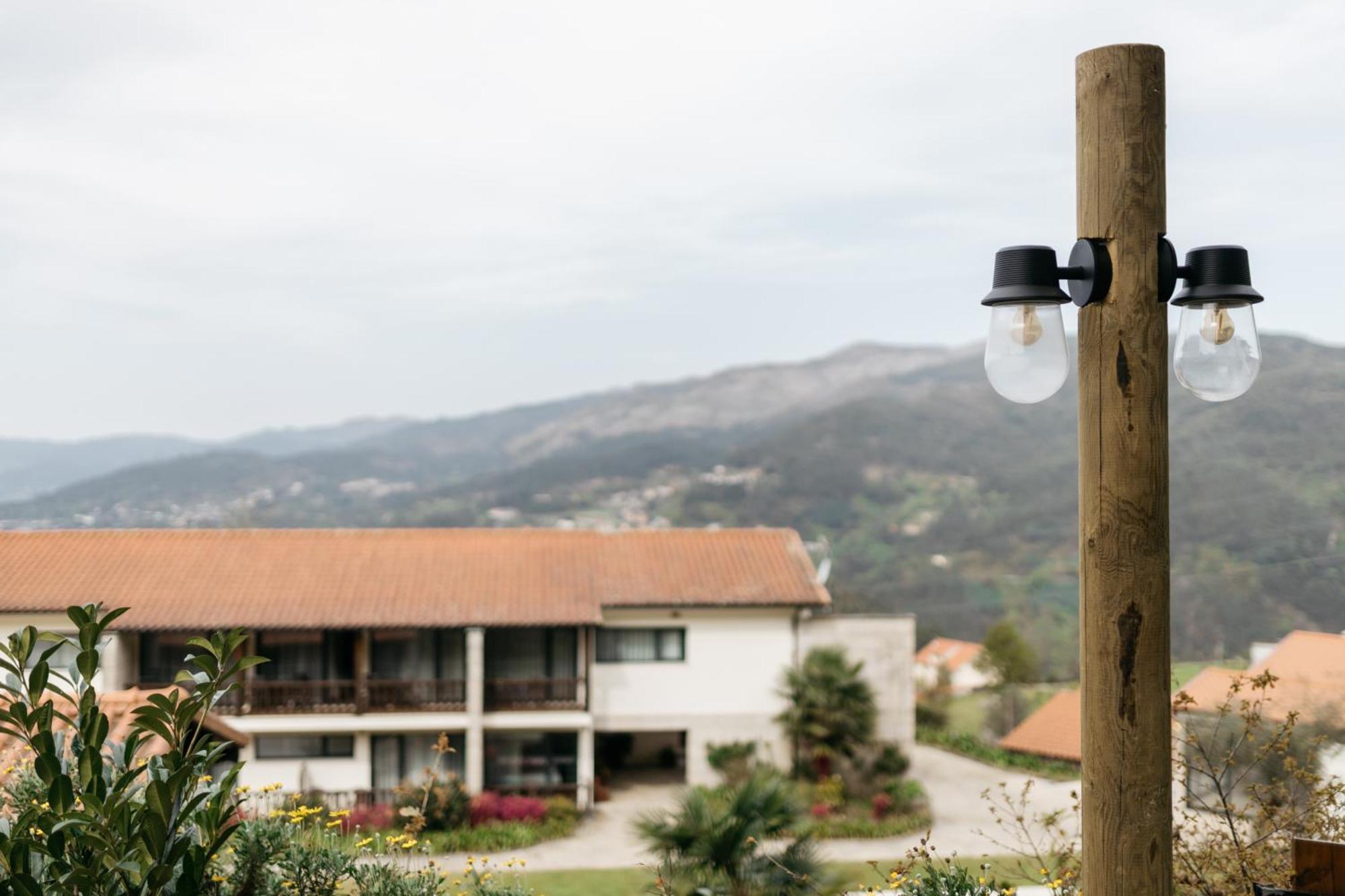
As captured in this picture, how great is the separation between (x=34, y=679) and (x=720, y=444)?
79.4 m

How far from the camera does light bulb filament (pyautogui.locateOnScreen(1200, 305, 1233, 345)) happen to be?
3.07 m

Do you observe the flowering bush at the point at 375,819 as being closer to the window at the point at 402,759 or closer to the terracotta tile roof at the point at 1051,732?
the window at the point at 402,759

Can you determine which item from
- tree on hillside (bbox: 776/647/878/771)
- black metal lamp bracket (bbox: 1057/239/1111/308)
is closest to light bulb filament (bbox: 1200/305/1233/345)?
black metal lamp bracket (bbox: 1057/239/1111/308)

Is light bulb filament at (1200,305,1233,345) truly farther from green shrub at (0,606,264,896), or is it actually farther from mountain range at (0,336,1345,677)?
mountain range at (0,336,1345,677)

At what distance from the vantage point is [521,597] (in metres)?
21.3

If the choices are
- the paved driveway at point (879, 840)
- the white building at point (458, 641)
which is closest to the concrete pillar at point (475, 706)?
the white building at point (458, 641)

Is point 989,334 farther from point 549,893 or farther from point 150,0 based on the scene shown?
point 150,0

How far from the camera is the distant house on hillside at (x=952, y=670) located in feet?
96.7

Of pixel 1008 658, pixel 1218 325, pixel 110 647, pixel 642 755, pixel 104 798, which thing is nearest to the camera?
pixel 1218 325

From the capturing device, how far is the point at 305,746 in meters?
20.4

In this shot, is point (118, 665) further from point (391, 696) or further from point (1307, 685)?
point (1307, 685)

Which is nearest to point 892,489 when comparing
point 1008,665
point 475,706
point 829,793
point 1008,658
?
point 1008,658

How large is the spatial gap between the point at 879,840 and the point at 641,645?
19.6 ft

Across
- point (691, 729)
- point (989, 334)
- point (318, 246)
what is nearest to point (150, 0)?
point (691, 729)
